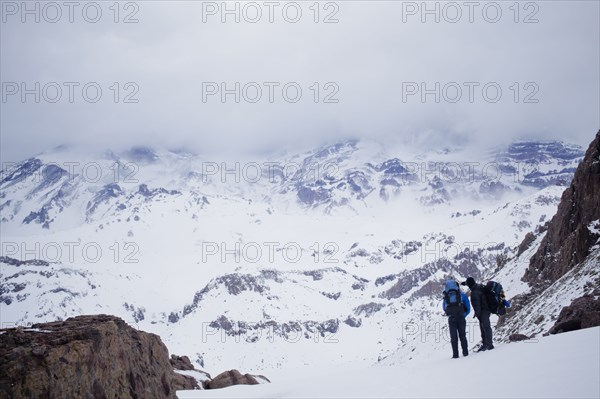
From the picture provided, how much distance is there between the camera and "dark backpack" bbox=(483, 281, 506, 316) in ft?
49.9

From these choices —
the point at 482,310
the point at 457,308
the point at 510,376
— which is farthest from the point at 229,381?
the point at 510,376

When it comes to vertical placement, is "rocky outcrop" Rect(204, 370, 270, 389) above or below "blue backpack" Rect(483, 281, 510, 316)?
below

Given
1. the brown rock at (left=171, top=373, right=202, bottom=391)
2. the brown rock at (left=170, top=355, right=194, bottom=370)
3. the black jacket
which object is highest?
the black jacket

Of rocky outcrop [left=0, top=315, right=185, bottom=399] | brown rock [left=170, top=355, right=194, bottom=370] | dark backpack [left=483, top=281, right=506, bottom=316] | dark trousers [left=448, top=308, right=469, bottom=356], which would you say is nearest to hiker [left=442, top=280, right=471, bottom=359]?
dark trousers [left=448, top=308, right=469, bottom=356]

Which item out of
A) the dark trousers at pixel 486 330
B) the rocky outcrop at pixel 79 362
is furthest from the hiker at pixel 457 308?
the rocky outcrop at pixel 79 362

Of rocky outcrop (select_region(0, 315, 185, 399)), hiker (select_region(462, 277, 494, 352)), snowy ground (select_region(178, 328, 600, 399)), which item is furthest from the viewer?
hiker (select_region(462, 277, 494, 352))

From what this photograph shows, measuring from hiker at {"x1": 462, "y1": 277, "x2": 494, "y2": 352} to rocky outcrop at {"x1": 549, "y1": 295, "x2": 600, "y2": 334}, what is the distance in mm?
2497

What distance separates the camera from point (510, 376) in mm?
10195

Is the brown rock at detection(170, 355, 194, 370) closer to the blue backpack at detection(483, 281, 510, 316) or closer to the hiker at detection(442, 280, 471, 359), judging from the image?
the hiker at detection(442, 280, 471, 359)

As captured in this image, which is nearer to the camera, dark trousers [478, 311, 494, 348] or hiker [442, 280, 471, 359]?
dark trousers [478, 311, 494, 348]

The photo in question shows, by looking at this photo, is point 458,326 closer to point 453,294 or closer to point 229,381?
point 453,294

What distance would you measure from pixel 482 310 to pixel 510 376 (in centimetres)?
525

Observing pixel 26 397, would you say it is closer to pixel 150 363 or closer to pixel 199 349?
pixel 150 363

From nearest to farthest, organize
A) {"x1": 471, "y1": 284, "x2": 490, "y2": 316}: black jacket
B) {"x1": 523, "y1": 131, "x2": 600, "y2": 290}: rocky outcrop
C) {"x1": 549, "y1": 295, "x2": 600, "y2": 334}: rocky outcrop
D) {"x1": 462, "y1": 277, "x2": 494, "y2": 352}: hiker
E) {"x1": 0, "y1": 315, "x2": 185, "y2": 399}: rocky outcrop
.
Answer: {"x1": 0, "y1": 315, "x2": 185, "y2": 399}: rocky outcrop < {"x1": 549, "y1": 295, "x2": 600, "y2": 334}: rocky outcrop < {"x1": 462, "y1": 277, "x2": 494, "y2": 352}: hiker < {"x1": 471, "y1": 284, "x2": 490, "y2": 316}: black jacket < {"x1": 523, "y1": 131, "x2": 600, "y2": 290}: rocky outcrop
